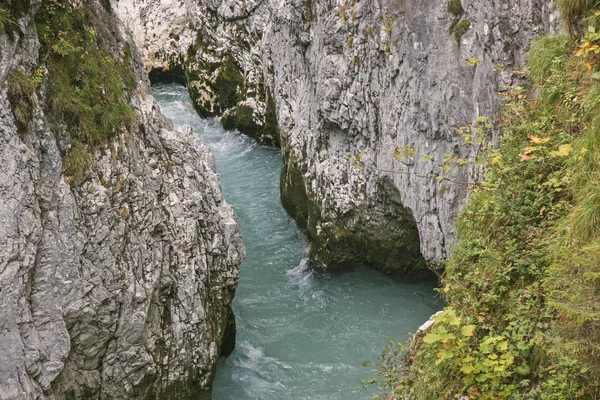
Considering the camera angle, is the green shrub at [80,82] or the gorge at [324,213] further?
the green shrub at [80,82]

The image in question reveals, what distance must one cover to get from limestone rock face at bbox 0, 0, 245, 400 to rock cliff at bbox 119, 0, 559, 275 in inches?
120

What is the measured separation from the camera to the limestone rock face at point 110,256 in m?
6.29

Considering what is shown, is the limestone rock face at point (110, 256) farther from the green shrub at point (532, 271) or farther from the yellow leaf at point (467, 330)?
the yellow leaf at point (467, 330)

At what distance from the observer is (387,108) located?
35.7ft

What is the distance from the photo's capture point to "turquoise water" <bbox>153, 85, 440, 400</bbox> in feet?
32.3

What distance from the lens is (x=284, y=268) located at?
42.7 feet

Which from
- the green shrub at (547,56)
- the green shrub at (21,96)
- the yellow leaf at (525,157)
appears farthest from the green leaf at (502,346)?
the green shrub at (21,96)

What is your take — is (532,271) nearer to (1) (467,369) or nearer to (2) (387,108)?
(1) (467,369)

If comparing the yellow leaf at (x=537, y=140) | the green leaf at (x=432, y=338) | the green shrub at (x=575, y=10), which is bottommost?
the green leaf at (x=432, y=338)

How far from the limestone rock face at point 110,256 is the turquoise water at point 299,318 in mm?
1257

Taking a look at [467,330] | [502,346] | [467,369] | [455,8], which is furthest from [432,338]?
[455,8]

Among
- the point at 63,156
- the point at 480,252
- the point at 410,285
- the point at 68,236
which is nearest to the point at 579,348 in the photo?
the point at 480,252

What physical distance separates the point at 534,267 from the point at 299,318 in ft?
22.6

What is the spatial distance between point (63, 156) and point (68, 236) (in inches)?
41.1
